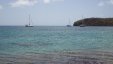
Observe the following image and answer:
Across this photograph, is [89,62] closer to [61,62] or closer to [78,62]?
[78,62]

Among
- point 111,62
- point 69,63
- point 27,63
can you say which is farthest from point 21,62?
point 111,62

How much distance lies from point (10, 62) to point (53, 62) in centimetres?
337

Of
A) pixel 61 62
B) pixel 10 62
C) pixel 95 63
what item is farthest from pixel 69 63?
pixel 10 62

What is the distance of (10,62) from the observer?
62.6 ft

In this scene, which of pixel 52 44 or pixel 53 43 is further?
pixel 53 43

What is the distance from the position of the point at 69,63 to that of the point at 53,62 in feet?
4.25

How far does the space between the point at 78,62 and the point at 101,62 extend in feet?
5.98

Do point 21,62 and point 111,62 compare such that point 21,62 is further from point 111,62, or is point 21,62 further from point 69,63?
point 111,62

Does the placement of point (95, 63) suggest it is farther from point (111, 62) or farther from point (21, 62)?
point (21, 62)

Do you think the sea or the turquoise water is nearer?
the sea

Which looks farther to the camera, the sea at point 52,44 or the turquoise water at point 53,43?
the turquoise water at point 53,43

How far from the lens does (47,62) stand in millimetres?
19000

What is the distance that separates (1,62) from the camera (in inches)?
752

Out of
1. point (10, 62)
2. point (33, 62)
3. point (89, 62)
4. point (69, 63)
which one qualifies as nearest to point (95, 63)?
point (89, 62)
